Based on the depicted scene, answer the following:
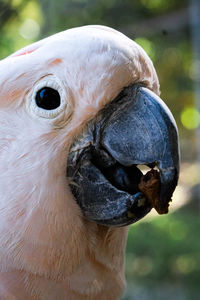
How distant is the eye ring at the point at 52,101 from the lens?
53.6 inches

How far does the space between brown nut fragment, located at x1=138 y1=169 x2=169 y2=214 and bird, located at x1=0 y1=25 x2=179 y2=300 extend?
16 mm

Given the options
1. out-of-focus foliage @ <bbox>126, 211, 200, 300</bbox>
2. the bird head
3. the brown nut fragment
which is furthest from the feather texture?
out-of-focus foliage @ <bbox>126, 211, 200, 300</bbox>

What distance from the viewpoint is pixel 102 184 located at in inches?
54.9

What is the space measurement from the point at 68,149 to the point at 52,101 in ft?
0.54

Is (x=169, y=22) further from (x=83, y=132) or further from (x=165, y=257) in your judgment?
(x=83, y=132)

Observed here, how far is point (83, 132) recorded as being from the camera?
1406mm

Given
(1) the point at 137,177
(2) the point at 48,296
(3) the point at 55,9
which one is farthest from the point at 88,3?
(2) the point at 48,296

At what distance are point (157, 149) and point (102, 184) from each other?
21 cm

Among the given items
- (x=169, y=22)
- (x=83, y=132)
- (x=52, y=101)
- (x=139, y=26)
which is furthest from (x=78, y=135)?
(x=169, y=22)

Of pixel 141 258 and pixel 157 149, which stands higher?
pixel 157 149

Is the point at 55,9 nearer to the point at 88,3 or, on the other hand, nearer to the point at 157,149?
the point at 88,3

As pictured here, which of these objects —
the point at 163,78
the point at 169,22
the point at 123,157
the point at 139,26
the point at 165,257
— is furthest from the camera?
the point at 169,22

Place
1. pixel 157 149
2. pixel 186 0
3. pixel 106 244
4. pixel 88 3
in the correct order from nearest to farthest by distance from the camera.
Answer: pixel 157 149 < pixel 106 244 < pixel 88 3 < pixel 186 0

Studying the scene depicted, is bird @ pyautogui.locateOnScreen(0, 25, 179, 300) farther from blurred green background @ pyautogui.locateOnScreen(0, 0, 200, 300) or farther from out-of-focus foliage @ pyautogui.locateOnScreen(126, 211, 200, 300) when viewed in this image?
out-of-focus foliage @ pyautogui.locateOnScreen(126, 211, 200, 300)
